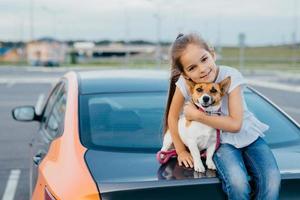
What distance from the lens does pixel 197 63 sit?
2.78 metres

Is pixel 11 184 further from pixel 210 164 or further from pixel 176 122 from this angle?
pixel 210 164

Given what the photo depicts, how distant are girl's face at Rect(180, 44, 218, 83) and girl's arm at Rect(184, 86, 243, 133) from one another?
15 centimetres

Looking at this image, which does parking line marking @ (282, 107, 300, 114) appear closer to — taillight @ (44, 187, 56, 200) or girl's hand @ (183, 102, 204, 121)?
girl's hand @ (183, 102, 204, 121)

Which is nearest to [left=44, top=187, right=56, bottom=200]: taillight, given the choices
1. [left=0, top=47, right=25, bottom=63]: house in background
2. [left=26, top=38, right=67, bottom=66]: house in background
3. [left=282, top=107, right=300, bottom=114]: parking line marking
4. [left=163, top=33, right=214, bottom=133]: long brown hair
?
[left=163, top=33, right=214, bottom=133]: long brown hair

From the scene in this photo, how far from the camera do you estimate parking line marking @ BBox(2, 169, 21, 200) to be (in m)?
5.96

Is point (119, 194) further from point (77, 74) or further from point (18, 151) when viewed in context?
point (18, 151)

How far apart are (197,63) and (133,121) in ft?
3.42

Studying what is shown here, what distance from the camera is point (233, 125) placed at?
279 centimetres

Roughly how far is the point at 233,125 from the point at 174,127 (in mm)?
325

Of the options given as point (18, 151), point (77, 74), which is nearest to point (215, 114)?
point (77, 74)

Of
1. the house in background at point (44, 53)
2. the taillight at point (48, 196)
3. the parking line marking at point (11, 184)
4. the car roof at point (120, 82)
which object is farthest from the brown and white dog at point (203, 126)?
the house in background at point (44, 53)

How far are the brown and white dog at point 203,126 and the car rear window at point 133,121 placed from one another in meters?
0.41

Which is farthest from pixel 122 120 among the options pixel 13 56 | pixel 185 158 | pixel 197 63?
pixel 13 56

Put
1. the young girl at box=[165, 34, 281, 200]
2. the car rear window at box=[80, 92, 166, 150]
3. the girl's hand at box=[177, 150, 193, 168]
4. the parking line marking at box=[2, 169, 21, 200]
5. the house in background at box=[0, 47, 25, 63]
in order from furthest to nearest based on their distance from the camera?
the house in background at box=[0, 47, 25, 63], the parking line marking at box=[2, 169, 21, 200], the car rear window at box=[80, 92, 166, 150], the girl's hand at box=[177, 150, 193, 168], the young girl at box=[165, 34, 281, 200]
